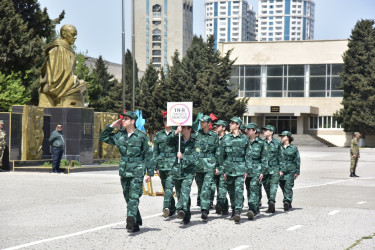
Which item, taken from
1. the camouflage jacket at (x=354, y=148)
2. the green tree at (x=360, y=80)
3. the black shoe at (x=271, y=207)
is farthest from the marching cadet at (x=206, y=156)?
the green tree at (x=360, y=80)

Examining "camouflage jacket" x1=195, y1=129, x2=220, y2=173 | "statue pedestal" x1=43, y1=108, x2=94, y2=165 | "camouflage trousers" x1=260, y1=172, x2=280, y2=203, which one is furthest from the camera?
"statue pedestal" x1=43, y1=108, x2=94, y2=165

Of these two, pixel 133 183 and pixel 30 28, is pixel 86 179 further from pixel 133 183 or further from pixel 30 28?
pixel 30 28

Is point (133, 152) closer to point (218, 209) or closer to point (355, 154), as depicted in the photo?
point (218, 209)

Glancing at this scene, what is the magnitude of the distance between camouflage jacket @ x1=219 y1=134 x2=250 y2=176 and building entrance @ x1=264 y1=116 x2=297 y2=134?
72197 millimetres

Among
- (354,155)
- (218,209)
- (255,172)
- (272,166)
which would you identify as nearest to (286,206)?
(272,166)

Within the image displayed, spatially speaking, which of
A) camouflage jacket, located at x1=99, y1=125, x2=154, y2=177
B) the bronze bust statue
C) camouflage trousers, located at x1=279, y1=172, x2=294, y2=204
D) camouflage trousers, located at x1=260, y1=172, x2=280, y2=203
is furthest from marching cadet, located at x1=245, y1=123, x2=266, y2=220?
the bronze bust statue

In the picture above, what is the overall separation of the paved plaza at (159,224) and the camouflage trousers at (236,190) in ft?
1.01

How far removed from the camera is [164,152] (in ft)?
38.1

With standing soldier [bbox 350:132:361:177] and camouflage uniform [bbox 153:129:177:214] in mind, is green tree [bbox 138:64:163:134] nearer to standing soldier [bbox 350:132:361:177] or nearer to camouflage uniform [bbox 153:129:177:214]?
standing soldier [bbox 350:132:361:177]

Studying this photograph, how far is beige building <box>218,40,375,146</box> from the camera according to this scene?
266 ft

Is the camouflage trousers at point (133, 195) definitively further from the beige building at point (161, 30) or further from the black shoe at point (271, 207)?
the beige building at point (161, 30)

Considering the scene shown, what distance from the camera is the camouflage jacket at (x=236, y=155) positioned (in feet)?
37.3

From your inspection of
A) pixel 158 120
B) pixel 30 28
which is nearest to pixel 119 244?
pixel 30 28

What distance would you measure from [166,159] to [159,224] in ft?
4.19
